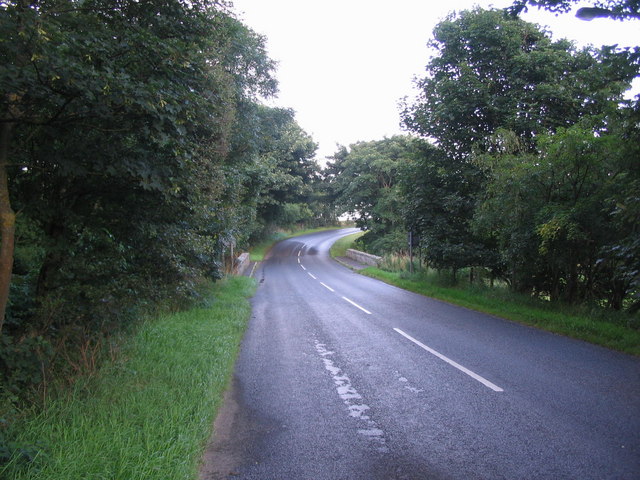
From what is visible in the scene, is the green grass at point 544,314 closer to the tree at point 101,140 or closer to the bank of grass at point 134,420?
the bank of grass at point 134,420

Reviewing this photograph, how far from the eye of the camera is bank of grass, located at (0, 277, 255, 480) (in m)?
3.15

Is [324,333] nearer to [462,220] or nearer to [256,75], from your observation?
[462,220]

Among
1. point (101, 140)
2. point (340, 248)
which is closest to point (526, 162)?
point (101, 140)

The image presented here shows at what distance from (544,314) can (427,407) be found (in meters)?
6.77

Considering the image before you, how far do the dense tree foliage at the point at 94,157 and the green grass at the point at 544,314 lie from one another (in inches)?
312

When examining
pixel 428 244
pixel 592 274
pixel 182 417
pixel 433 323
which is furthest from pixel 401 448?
pixel 428 244

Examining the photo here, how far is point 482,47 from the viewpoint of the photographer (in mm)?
15578

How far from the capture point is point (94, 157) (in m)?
4.47

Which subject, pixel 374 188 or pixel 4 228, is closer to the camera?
pixel 4 228

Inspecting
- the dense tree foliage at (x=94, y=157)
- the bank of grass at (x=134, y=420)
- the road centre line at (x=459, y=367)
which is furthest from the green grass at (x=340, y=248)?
the bank of grass at (x=134, y=420)

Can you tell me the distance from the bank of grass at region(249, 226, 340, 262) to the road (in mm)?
29006

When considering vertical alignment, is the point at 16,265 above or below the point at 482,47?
below

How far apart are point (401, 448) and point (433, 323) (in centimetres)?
660

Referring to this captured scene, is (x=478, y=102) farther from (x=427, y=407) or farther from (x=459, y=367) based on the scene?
(x=427, y=407)
